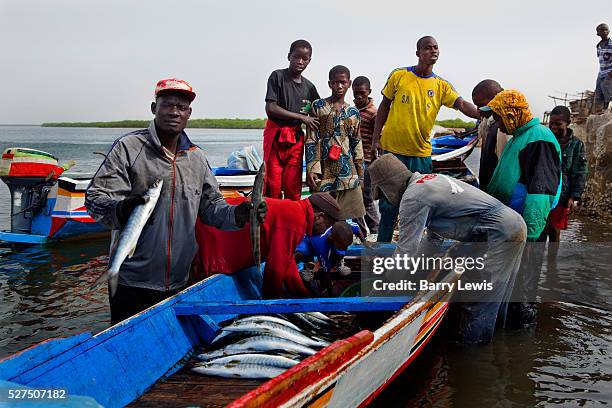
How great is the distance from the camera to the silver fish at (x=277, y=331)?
4227 millimetres

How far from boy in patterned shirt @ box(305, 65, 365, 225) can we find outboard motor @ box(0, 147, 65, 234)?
22.1 ft

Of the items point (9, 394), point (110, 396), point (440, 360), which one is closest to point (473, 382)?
point (440, 360)

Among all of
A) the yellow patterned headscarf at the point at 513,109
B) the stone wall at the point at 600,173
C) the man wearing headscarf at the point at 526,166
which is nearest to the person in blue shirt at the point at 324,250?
the man wearing headscarf at the point at 526,166

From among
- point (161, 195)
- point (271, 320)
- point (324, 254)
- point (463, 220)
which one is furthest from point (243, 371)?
point (463, 220)

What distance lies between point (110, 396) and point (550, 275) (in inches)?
297

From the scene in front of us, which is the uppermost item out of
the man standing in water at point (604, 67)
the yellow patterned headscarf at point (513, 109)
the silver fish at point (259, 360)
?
the man standing in water at point (604, 67)

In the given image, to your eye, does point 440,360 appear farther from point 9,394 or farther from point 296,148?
point 9,394

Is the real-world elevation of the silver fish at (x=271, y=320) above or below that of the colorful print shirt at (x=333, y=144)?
below

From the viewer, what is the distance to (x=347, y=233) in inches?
221

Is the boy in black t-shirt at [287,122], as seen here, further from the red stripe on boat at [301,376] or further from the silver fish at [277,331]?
the red stripe on boat at [301,376]

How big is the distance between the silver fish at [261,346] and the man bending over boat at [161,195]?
28.2 inches

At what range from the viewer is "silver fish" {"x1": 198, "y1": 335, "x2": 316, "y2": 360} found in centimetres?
407

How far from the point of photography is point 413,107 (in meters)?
7.04

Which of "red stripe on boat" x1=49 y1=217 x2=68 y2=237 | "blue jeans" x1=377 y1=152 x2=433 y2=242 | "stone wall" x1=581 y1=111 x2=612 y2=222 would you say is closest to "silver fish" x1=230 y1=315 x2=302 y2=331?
"blue jeans" x1=377 y1=152 x2=433 y2=242
